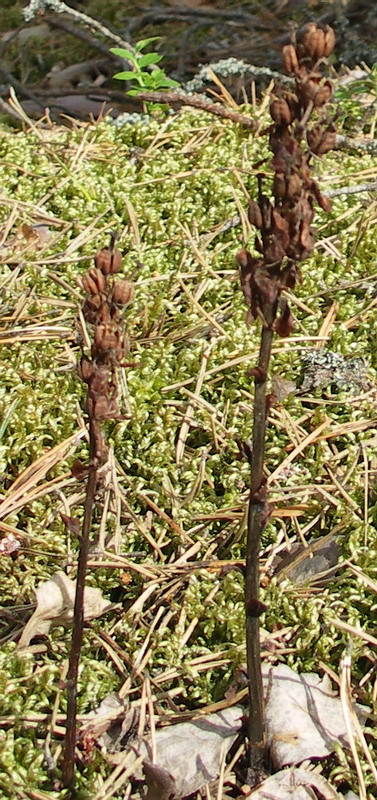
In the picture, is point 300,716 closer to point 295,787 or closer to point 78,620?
point 295,787

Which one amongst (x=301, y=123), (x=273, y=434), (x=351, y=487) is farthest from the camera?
(x=273, y=434)

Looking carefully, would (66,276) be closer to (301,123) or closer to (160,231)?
(160,231)

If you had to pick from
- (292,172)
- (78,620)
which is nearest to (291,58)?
(292,172)

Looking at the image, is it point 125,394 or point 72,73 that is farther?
point 72,73

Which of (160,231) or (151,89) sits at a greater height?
(151,89)

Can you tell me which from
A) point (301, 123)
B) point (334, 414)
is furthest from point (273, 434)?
point (301, 123)
